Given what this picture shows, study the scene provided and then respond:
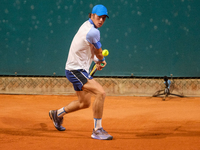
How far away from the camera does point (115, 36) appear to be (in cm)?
827

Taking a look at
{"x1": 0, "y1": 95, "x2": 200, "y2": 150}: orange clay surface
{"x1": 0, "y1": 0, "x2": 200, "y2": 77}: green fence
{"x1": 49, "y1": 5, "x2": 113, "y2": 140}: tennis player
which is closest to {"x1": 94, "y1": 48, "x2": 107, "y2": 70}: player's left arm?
{"x1": 49, "y1": 5, "x2": 113, "y2": 140}: tennis player

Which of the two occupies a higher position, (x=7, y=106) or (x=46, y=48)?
(x=46, y=48)

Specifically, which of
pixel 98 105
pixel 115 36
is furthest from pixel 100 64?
pixel 115 36

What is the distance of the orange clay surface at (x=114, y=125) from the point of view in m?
3.90

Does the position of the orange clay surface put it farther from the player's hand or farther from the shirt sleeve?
the shirt sleeve

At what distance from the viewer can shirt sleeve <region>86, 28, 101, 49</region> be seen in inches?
160

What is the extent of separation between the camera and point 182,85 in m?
8.10

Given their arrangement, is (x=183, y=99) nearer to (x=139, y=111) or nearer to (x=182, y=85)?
(x=182, y=85)

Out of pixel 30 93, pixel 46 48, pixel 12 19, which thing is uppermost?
pixel 12 19

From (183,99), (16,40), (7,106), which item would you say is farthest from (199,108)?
(16,40)

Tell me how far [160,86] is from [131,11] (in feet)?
7.47

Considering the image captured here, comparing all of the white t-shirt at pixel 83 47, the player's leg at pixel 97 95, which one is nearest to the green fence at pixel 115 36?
the white t-shirt at pixel 83 47

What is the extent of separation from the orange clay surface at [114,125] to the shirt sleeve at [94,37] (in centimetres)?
139

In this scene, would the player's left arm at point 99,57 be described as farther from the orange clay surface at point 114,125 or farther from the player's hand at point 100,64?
the orange clay surface at point 114,125
